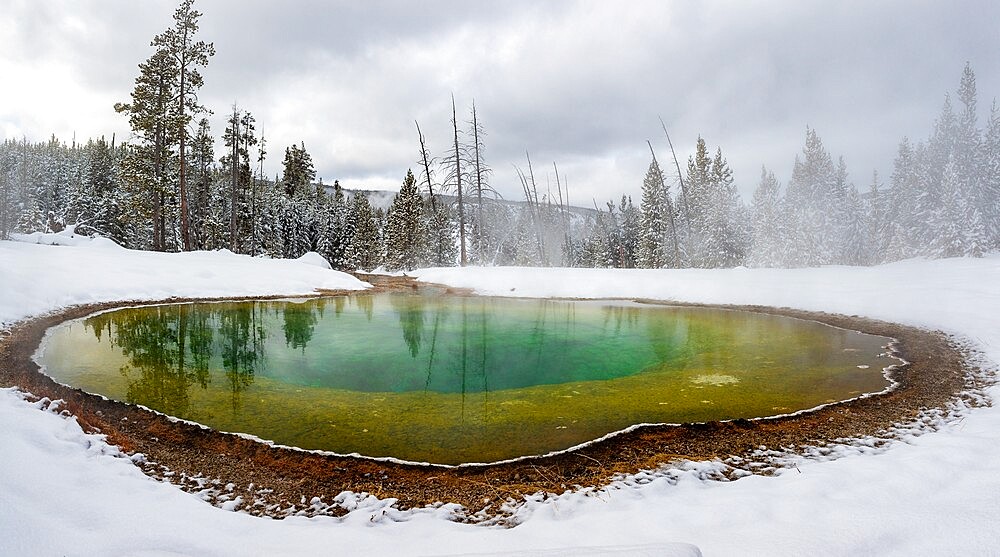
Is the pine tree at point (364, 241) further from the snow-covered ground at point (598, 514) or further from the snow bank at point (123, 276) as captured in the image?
the snow-covered ground at point (598, 514)

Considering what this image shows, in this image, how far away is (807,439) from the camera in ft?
17.0

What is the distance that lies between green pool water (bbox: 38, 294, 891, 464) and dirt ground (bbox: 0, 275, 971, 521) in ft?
1.15

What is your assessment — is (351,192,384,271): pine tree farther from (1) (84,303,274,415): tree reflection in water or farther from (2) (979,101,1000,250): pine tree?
(2) (979,101,1000,250): pine tree

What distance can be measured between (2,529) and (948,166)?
5811 centimetres

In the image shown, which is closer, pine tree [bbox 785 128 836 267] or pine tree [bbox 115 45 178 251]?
pine tree [bbox 115 45 178 251]

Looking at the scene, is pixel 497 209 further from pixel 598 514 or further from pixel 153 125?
pixel 598 514

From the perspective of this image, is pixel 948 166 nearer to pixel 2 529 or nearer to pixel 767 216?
pixel 767 216

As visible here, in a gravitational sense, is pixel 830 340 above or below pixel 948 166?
below

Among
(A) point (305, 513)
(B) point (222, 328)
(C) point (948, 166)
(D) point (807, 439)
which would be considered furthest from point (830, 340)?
(C) point (948, 166)

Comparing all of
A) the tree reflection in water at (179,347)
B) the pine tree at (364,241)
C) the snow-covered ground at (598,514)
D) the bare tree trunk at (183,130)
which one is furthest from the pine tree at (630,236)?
the snow-covered ground at (598,514)

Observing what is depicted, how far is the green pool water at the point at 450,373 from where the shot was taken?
596cm

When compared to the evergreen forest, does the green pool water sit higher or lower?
lower

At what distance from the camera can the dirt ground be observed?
4137 mm

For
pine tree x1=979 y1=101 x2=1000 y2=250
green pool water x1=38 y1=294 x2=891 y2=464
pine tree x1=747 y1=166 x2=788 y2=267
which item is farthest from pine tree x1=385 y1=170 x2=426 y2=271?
pine tree x1=979 y1=101 x2=1000 y2=250
